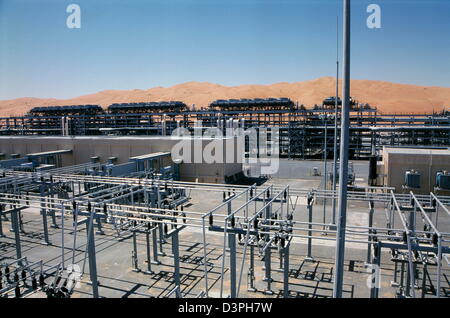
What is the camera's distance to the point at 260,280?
10844mm

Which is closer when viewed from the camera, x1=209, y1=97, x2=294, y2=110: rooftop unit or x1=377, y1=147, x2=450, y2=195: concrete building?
x1=377, y1=147, x2=450, y2=195: concrete building

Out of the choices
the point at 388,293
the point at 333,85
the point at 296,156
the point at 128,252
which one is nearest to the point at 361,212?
the point at 388,293

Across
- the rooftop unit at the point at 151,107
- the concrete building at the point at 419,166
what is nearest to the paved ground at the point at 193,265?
the concrete building at the point at 419,166

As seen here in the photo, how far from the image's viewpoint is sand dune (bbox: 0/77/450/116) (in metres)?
106

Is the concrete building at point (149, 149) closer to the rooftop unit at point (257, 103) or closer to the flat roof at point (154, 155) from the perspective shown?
the flat roof at point (154, 155)

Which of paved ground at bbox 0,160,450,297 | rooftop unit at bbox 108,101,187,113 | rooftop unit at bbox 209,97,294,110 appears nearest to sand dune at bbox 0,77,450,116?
rooftop unit at bbox 108,101,187,113

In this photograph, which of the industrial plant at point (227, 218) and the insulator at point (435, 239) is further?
the industrial plant at point (227, 218)

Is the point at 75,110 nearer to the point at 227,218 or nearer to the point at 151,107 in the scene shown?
the point at 151,107

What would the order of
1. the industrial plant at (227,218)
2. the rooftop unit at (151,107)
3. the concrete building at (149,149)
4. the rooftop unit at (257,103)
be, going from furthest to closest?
the rooftop unit at (151,107), the rooftop unit at (257,103), the concrete building at (149,149), the industrial plant at (227,218)

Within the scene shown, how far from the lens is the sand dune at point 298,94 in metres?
106

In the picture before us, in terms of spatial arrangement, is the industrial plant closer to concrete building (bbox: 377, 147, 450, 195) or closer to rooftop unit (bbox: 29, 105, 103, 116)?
concrete building (bbox: 377, 147, 450, 195)

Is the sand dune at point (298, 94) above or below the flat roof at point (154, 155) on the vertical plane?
above

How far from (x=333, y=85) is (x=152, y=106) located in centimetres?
10009
